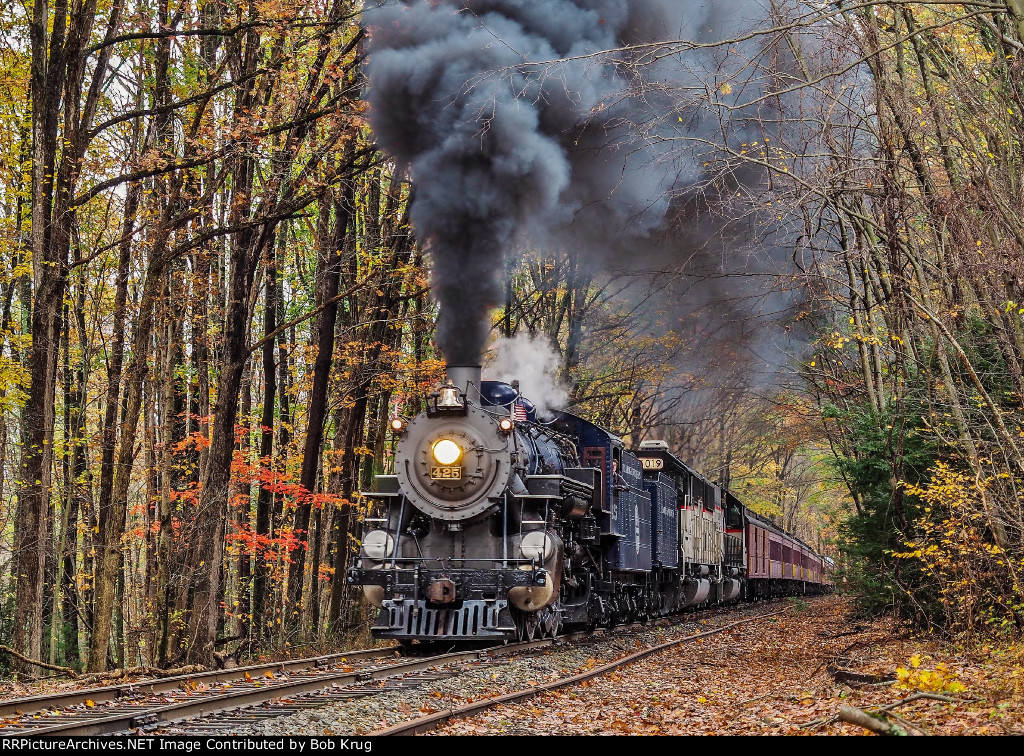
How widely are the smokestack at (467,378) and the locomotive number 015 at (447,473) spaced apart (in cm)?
95

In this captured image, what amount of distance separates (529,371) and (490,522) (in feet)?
19.8

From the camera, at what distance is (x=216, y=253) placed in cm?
2217

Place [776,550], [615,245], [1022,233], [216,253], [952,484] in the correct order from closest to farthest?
[1022,233]
[952,484]
[615,245]
[216,253]
[776,550]

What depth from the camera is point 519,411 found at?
14625 mm

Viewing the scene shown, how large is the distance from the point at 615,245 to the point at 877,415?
5.46m

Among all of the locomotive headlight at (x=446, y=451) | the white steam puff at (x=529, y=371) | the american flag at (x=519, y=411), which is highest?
the white steam puff at (x=529, y=371)

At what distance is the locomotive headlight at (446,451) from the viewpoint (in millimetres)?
13367

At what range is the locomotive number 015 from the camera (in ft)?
43.8

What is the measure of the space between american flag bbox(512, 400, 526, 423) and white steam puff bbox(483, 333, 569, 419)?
2113 mm

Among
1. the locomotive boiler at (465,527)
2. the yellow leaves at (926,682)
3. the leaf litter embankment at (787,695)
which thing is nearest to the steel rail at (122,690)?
the locomotive boiler at (465,527)

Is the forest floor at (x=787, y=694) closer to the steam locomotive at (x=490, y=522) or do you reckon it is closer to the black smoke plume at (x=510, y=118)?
the steam locomotive at (x=490, y=522)

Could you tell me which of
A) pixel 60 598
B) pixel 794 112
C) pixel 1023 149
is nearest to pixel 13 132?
pixel 60 598

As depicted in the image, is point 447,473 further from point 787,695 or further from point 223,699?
point 223,699
